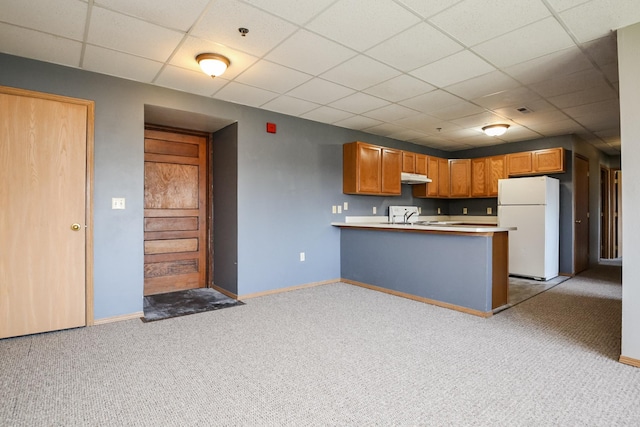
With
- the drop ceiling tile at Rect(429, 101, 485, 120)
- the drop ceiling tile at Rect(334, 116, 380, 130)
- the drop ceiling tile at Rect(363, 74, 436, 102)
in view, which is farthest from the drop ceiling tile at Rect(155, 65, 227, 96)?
the drop ceiling tile at Rect(429, 101, 485, 120)

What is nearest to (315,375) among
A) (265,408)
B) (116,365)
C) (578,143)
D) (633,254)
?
(265,408)

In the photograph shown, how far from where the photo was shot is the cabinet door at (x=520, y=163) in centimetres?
589

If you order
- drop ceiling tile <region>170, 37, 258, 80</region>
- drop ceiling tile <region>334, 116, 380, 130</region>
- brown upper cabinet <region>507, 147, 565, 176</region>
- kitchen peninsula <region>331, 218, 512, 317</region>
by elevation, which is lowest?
kitchen peninsula <region>331, 218, 512, 317</region>

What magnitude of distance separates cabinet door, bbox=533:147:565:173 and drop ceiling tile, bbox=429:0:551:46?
3.90 metres

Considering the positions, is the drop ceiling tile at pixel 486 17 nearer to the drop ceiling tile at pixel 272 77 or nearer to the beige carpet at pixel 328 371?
the drop ceiling tile at pixel 272 77

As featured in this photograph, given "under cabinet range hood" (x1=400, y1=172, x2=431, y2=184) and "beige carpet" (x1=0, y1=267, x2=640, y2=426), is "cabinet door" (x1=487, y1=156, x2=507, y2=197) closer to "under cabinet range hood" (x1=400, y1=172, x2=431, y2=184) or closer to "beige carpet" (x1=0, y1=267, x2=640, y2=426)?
"under cabinet range hood" (x1=400, y1=172, x2=431, y2=184)

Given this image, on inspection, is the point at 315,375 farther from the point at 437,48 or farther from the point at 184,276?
the point at 184,276

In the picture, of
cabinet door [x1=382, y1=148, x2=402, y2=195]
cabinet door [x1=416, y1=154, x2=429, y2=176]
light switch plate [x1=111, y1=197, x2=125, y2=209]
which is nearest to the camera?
light switch plate [x1=111, y1=197, x2=125, y2=209]

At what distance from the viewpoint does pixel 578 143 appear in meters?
5.92

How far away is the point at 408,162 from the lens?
5.93m

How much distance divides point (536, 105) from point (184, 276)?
4.98 metres

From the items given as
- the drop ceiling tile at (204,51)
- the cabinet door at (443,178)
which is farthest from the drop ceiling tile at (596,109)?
the drop ceiling tile at (204,51)

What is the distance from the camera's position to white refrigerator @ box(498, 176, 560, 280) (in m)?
5.30

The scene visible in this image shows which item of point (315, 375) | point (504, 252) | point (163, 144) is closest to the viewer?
point (315, 375)
